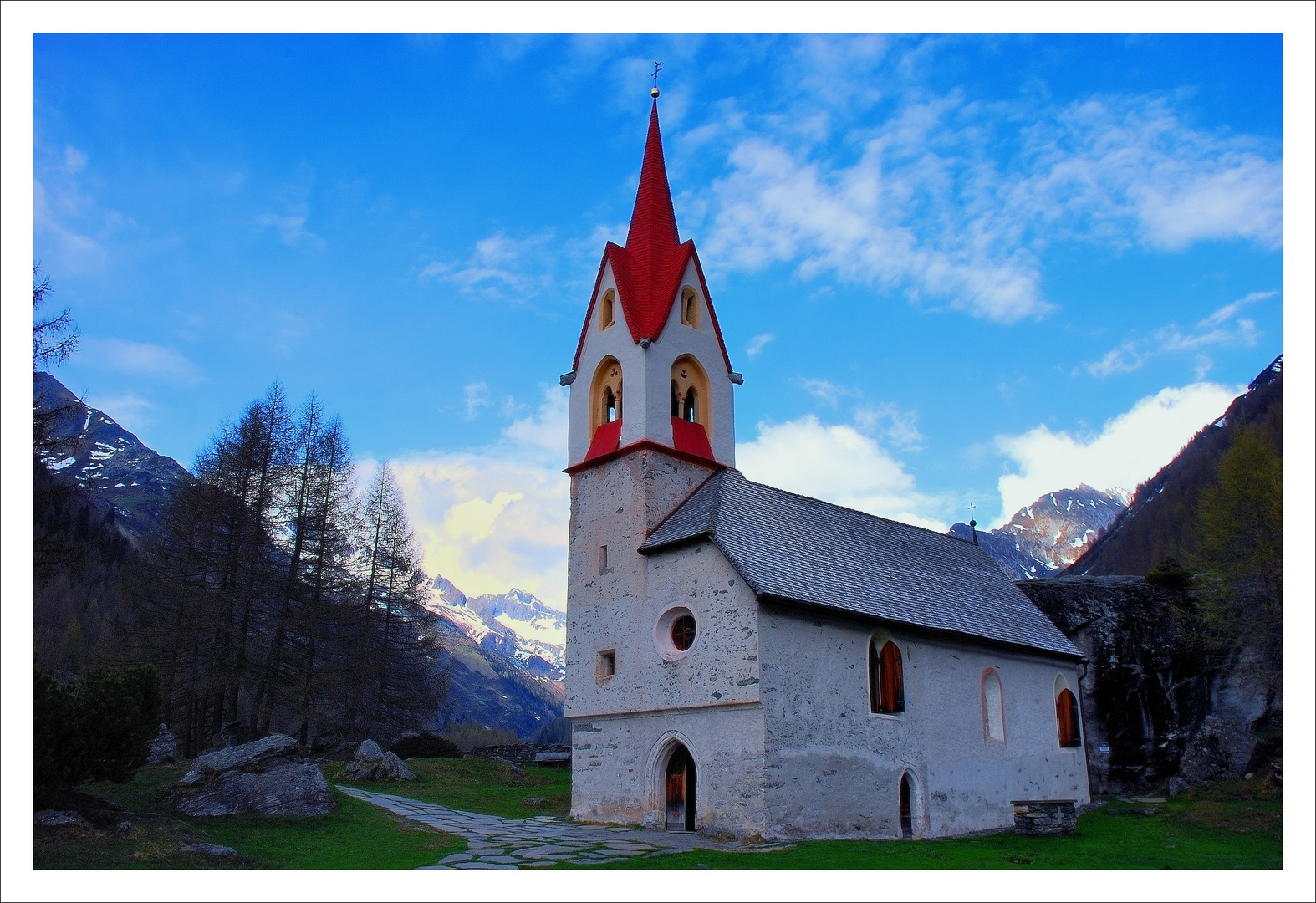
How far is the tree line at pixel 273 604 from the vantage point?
3397 cm

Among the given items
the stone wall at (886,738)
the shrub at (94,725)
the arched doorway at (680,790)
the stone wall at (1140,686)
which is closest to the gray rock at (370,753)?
the arched doorway at (680,790)

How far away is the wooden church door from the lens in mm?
21312

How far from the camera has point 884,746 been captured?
2217 centimetres

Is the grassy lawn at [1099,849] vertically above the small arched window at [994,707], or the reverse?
the small arched window at [994,707]

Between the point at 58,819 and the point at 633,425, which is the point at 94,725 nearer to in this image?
the point at 58,819

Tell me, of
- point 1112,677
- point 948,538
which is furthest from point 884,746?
point 1112,677

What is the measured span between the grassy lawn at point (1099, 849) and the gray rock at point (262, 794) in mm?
7661

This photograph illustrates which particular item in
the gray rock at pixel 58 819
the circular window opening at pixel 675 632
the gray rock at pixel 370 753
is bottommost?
the gray rock at pixel 370 753

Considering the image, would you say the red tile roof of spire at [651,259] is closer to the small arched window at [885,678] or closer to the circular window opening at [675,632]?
the circular window opening at [675,632]

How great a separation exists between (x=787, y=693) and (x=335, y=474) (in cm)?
2418

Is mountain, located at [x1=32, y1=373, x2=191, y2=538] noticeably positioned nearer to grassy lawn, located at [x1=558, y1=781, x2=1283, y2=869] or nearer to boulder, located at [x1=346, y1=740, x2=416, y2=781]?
boulder, located at [x1=346, y1=740, x2=416, y2=781]

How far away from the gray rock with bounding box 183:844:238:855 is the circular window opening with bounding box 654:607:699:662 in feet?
34.0

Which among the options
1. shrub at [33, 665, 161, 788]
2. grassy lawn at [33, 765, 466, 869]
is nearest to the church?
grassy lawn at [33, 765, 466, 869]

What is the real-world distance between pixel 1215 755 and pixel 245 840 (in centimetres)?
2807
